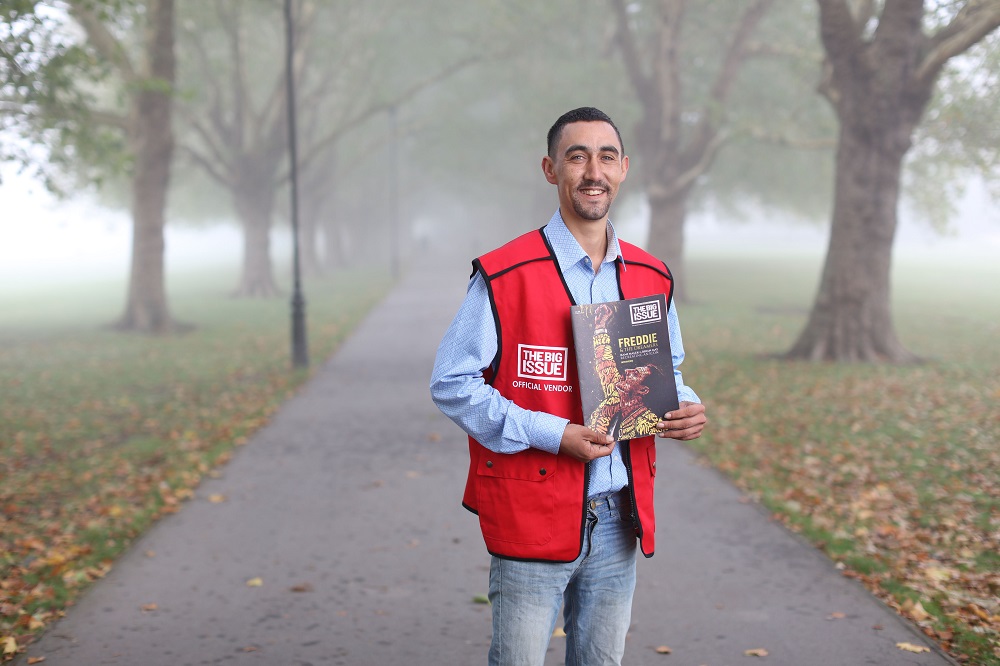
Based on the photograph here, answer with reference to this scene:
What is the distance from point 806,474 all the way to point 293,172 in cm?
988

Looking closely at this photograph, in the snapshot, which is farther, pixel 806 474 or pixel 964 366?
pixel 964 366

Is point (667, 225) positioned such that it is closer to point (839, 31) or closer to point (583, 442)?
point (839, 31)

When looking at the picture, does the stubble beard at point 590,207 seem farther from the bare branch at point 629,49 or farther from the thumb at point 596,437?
the bare branch at point 629,49

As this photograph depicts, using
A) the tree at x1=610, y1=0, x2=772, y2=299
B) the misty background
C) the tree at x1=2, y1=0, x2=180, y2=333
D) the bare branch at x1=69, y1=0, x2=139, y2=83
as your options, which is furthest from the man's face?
the tree at x1=610, y1=0, x2=772, y2=299

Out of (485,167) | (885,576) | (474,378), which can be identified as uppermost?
(485,167)

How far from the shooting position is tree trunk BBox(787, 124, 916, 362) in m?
13.7

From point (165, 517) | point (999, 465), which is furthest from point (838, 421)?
point (165, 517)

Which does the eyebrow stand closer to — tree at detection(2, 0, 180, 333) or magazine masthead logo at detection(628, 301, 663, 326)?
magazine masthead logo at detection(628, 301, 663, 326)

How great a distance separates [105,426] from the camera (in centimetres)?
1052

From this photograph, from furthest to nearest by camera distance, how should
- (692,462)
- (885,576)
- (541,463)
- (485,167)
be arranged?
(485,167) → (692,462) → (885,576) → (541,463)

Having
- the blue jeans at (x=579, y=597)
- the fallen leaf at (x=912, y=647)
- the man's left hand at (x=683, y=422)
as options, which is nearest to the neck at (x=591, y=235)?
the man's left hand at (x=683, y=422)

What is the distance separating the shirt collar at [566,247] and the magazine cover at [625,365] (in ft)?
0.63

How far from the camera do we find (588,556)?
2.75 m

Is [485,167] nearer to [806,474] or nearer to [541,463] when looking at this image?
[806,474]
